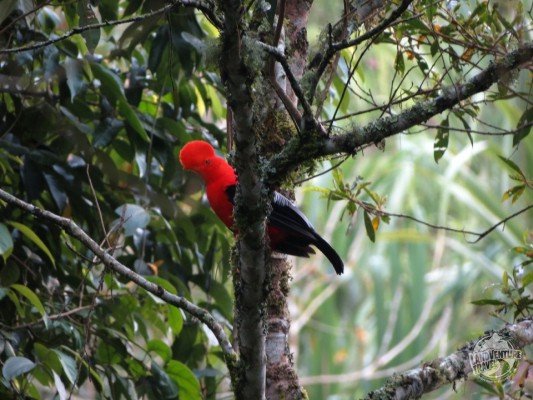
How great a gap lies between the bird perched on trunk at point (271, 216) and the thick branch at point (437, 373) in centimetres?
66

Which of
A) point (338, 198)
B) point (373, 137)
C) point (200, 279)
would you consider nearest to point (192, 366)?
point (200, 279)

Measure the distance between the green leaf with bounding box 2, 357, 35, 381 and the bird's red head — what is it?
1.10m

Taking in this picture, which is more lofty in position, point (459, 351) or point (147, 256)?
point (147, 256)

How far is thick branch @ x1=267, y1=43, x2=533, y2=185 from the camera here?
6.47ft

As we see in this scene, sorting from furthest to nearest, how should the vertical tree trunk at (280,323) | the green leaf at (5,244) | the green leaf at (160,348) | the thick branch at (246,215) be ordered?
the green leaf at (160,348), the vertical tree trunk at (280,323), the green leaf at (5,244), the thick branch at (246,215)

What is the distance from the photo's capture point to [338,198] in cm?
304

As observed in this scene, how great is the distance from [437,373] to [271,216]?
0.82 metres

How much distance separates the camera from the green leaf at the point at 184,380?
118 inches

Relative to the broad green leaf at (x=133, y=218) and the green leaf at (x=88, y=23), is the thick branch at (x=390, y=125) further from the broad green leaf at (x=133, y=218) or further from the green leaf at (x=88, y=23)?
the broad green leaf at (x=133, y=218)

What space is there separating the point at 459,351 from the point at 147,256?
4.61 feet

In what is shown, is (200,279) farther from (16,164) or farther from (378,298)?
(378,298)

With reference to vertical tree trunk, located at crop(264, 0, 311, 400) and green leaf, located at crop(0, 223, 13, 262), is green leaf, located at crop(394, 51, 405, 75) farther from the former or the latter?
green leaf, located at crop(0, 223, 13, 262)

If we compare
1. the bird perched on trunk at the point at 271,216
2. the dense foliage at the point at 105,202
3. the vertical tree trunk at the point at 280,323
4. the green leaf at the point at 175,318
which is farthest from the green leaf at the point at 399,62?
the green leaf at the point at 175,318

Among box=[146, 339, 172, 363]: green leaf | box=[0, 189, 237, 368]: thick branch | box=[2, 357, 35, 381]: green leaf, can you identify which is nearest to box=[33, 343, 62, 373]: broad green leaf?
box=[2, 357, 35, 381]: green leaf
